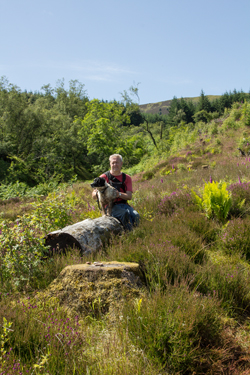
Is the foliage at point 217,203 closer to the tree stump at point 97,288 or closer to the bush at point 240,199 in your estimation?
the bush at point 240,199

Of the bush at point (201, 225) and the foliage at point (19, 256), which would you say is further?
the bush at point (201, 225)

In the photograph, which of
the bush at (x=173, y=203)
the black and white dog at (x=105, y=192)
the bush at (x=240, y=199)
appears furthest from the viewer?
the bush at (x=173, y=203)

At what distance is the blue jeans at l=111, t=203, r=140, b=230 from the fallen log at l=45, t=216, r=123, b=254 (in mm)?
443

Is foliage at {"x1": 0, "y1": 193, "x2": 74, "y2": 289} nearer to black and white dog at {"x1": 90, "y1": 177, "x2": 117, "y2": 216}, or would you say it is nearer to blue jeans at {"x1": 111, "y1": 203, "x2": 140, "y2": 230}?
black and white dog at {"x1": 90, "y1": 177, "x2": 117, "y2": 216}

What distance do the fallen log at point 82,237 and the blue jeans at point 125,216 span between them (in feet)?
1.45

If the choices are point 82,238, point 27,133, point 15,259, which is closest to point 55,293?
point 15,259

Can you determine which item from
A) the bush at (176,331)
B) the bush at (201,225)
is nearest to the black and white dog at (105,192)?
the bush at (201,225)

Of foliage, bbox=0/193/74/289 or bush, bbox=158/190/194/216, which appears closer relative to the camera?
foliage, bbox=0/193/74/289

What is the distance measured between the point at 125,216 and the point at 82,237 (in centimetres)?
104

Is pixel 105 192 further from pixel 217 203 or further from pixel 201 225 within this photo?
pixel 217 203

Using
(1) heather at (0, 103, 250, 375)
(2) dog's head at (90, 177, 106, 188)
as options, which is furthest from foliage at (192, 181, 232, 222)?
(2) dog's head at (90, 177, 106, 188)

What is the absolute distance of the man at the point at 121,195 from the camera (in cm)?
458

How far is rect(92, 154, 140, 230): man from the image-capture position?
458 centimetres

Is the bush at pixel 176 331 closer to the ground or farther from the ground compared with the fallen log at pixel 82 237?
closer to the ground
